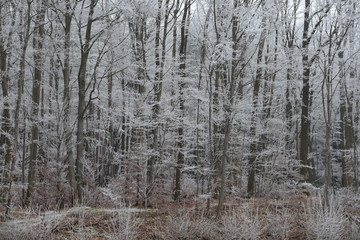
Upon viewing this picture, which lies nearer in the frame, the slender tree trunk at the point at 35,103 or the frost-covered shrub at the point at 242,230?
the frost-covered shrub at the point at 242,230

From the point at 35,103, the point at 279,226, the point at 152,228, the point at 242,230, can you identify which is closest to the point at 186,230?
the point at 152,228

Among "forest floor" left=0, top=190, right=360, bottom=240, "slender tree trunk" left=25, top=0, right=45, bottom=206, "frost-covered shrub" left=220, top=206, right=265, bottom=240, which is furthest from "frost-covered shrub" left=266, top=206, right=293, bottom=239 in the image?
"slender tree trunk" left=25, top=0, right=45, bottom=206

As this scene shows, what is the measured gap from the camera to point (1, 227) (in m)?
5.55

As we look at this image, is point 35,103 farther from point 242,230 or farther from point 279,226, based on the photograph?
point 279,226

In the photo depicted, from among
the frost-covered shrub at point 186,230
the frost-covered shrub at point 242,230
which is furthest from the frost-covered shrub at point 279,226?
the frost-covered shrub at point 186,230

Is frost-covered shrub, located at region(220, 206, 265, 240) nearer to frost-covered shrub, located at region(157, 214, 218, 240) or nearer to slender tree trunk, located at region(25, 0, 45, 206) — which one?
frost-covered shrub, located at region(157, 214, 218, 240)

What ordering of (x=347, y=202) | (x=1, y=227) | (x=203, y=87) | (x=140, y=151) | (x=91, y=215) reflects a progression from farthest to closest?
(x=203, y=87), (x=140, y=151), (x=347, y=202), (x=91, y=215), (x=1, y=227)

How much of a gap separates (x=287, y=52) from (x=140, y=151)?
23.1ft

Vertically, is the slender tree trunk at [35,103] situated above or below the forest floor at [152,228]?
above

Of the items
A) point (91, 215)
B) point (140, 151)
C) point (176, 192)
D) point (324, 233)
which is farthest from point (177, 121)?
point (324, 233)

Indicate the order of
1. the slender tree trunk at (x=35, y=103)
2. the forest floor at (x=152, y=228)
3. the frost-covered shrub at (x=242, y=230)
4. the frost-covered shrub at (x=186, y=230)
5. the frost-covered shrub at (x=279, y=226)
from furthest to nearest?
the slender tree trunk at (x=35, y=103) < the frost-covered shrub at (x=279, y=226) < the frost-covered shrub at (x=186, y=230) < the frost-covered shrub at (x=242, y=230) < the forest floor at (x=152, y=228)

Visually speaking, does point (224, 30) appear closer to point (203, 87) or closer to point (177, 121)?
point (177, 121)

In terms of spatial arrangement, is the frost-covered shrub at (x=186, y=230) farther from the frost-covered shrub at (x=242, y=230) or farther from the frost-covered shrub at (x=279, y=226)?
the frost-covered shrub at (x=279, y=226)

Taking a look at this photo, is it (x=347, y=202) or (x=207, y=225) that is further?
(x=347, y=202)
